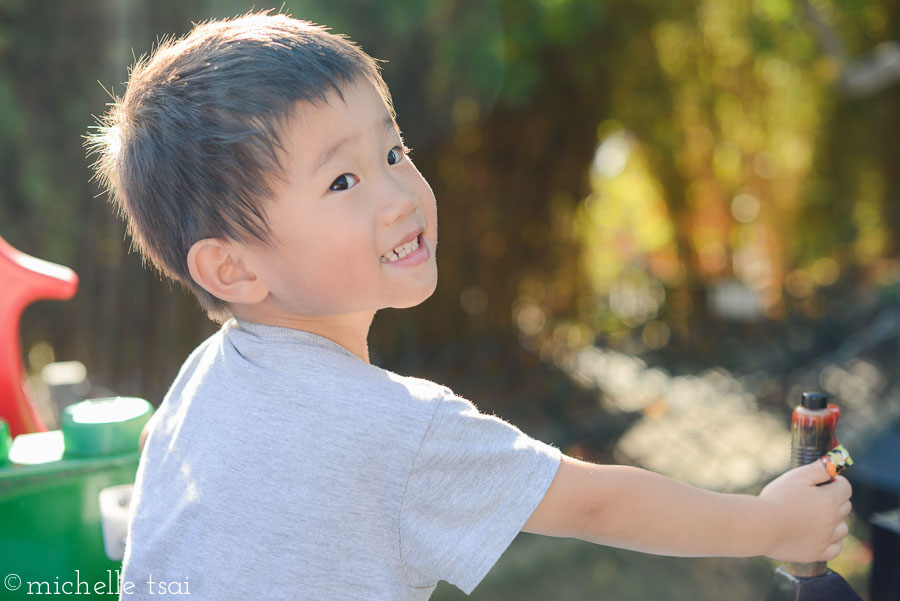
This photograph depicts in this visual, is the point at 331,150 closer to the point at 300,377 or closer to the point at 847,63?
the point at 300,377

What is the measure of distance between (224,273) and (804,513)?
0.80m

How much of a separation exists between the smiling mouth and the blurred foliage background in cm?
199

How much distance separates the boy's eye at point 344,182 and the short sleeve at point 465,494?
0.30 metres

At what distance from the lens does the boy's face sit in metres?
0.97

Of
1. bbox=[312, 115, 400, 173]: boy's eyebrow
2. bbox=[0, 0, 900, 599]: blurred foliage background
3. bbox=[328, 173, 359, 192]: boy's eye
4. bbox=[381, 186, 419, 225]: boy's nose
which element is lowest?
bbox=[0, 0, 900, 599]: blurred foliage background

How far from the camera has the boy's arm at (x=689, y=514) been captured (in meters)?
0.91

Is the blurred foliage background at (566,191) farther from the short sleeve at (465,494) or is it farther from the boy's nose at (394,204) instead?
the short sleeve at (465,494)

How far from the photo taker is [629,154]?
8.41 meters

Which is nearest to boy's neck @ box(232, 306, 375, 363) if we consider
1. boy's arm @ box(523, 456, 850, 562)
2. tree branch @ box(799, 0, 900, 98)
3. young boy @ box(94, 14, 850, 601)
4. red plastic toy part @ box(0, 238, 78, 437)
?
young boy @ box(94, 14, 850, 601)

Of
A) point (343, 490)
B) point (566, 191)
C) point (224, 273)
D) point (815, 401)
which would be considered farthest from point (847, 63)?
point (343, 490)

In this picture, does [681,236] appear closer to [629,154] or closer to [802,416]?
[629,154]

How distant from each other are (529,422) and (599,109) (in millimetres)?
2191

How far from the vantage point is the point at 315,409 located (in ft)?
2.99

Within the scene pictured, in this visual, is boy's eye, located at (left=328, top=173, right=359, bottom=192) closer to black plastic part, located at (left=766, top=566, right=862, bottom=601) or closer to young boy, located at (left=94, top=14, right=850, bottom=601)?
young boy, located at (left=94, top=14, right=850, bottom=601)
